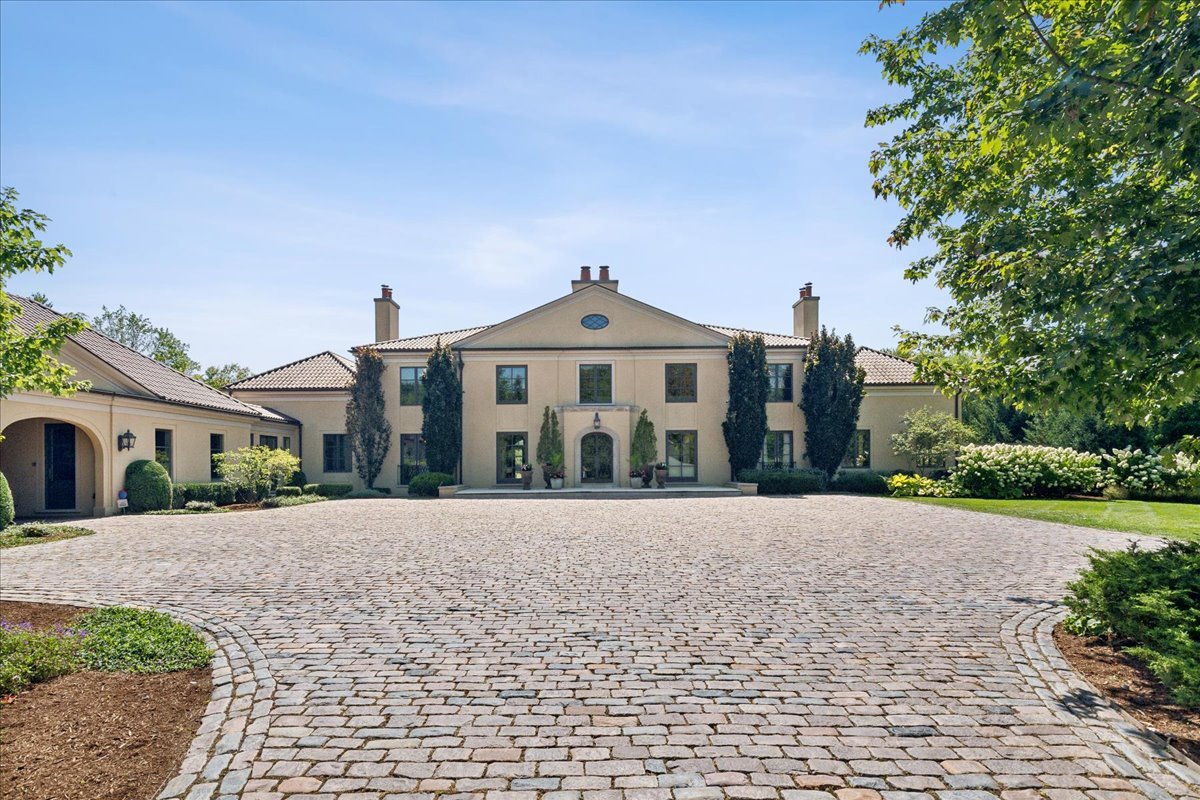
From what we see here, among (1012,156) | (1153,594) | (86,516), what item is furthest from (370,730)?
(86,516)

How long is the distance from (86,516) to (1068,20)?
23171 millimetres

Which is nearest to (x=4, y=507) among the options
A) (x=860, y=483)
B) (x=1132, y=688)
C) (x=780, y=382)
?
(x=1132, y=688)

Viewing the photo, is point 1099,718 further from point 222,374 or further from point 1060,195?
point 222,374

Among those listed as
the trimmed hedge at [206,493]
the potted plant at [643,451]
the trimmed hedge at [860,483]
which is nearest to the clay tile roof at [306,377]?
the trimmed hedge at [206,493]

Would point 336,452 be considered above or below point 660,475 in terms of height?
above

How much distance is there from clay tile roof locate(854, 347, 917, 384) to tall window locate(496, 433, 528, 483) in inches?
577

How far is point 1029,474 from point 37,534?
2675 centimetres

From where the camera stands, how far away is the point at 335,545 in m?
12.1

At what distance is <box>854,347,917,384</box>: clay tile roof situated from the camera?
93.9ft

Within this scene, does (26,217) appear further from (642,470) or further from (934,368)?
(642,470)

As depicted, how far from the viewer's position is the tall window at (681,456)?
27.8 m

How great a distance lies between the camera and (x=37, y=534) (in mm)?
13602

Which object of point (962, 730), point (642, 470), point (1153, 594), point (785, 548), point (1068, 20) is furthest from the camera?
point (642, 470)

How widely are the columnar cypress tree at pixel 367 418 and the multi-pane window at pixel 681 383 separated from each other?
39.9 ft
